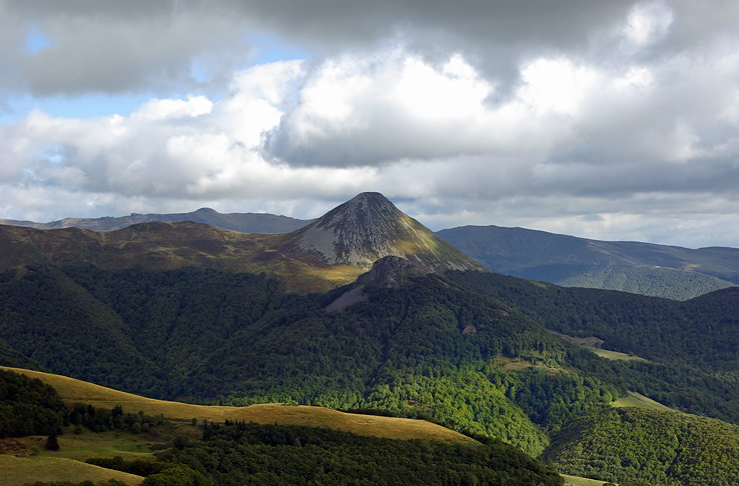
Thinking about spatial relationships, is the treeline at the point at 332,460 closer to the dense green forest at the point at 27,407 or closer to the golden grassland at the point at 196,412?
the golden grassland at the point at 196,412

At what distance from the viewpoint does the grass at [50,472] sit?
96.5m

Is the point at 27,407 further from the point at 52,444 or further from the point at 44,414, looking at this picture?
the point at 52,444

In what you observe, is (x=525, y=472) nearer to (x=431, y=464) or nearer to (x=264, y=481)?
(x=431, y=464)

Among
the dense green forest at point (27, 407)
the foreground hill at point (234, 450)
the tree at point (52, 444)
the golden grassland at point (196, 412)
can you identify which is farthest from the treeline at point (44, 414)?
the golden grassland at point (196, 412)

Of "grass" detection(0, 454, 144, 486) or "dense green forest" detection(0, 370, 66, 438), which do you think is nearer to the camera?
"grass" detection(0, 454, 144, 486)

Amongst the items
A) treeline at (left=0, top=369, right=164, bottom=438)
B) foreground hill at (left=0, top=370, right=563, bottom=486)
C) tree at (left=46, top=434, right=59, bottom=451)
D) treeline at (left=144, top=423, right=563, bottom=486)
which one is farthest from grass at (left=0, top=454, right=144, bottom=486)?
treeline at (left=0, top=369, right=164, bottom=438)

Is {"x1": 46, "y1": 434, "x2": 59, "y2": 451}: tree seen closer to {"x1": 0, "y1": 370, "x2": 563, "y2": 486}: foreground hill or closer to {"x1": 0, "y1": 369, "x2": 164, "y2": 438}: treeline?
{"x1": 0, "y1": 370, "x2": 563, "y2": 486}: foreground hill

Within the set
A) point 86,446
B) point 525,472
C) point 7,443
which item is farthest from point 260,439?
point 525,472

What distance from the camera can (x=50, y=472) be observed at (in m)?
99.6

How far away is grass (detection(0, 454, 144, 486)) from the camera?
96.5 meters

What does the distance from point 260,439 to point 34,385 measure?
7145cm

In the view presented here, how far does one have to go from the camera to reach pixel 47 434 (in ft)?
455

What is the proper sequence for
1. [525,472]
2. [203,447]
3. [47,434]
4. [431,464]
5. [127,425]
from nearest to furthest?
1. [47,434]
2. [203,447]
3. [127,425]
4. [431,464]
5. [525,472]

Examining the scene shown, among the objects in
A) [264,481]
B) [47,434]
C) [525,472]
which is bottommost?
[525,472]
